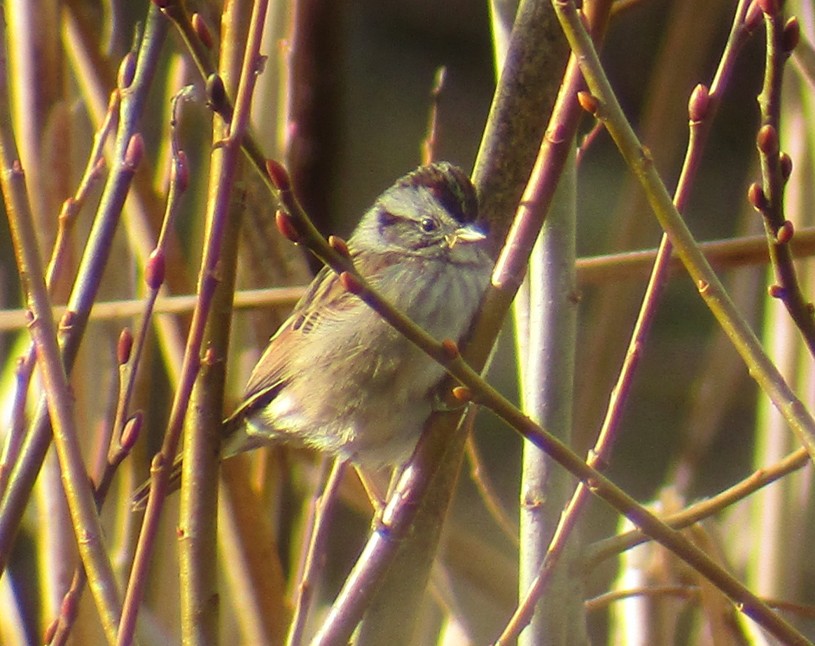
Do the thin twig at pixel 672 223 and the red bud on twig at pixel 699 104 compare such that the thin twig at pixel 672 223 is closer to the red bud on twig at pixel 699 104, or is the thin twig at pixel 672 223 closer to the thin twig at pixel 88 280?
the red bud on twig at pixel 699 104

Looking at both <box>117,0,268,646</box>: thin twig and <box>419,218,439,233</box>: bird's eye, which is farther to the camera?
<box>419,218,439,233</box>: bird's eye

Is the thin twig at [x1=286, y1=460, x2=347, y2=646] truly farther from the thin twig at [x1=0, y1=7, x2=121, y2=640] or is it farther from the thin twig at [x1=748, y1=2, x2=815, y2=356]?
the thin twig at [x1=748, y1=2, x2=815, y2=356]

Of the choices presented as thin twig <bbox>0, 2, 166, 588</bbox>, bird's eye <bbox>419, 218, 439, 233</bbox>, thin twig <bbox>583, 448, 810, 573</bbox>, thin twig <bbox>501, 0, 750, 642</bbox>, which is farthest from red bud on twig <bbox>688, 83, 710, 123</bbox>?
bird's eye <bbox>419, 218, 439, 233</bbox>

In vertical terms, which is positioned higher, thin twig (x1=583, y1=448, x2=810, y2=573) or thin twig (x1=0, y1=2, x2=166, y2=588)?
thin twig (x1=0, y1=2, x2=166, y2=588)

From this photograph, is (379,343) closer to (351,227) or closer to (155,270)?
(155,270)

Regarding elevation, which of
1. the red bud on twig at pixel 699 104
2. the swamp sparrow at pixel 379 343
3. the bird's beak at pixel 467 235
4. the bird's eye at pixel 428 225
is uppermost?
the red bud on twig at pixel 699 104


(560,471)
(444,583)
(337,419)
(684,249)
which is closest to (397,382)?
(337,419)

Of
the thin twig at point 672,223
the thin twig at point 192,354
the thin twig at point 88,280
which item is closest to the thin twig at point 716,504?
the thin twig at point 672,223

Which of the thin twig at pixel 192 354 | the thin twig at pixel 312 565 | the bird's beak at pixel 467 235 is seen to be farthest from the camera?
the bird's beak at pixel 467 235
